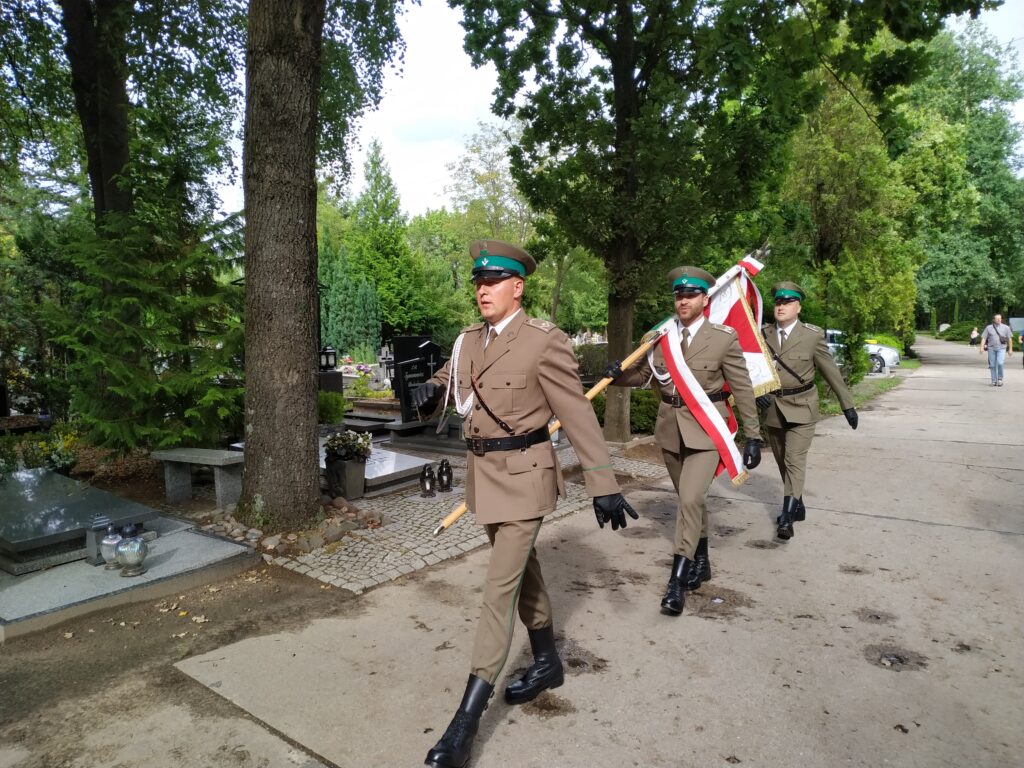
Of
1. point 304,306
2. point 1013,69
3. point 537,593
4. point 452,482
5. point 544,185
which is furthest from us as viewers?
point 1013,69

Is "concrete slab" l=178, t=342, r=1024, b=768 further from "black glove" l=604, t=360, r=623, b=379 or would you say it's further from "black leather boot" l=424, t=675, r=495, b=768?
"black glove" l=604, t=360, r=623, b=379

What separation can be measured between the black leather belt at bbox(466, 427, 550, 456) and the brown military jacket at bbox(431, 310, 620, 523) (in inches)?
0.9

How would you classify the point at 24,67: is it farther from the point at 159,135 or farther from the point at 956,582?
the point at 956,582

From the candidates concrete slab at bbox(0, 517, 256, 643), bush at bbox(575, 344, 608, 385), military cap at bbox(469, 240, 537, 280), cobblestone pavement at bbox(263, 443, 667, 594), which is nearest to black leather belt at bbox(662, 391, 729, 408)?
cobblestone pavement at bbox(263, 443, 667, 594)

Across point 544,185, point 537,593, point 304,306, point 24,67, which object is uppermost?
point 24,67

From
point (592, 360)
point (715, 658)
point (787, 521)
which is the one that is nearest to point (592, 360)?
point (592, 360)

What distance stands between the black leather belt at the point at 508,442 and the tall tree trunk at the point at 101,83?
26.2 ft

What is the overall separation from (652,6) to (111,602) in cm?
931

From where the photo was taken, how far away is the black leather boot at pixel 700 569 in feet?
16.3

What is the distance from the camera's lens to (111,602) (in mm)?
4633

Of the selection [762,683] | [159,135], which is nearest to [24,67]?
[159,135]

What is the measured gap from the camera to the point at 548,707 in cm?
339

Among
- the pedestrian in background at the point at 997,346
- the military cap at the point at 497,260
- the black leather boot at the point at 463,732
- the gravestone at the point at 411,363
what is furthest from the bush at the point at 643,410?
the pedestrian in background at the point at 997,346

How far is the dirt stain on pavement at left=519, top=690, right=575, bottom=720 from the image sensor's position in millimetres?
3336
